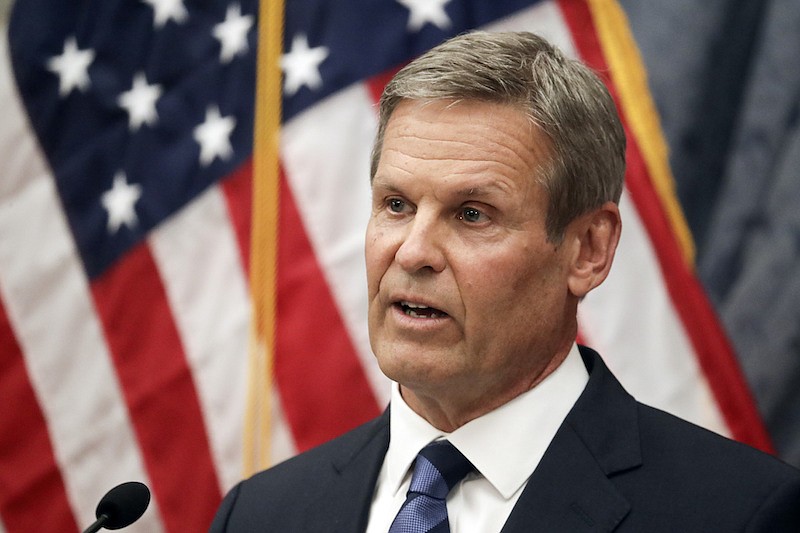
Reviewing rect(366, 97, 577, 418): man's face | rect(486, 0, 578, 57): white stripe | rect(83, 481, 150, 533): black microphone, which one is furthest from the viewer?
rect(486, 0, 578, 57): white stripe

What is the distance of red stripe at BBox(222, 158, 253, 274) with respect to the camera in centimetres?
332

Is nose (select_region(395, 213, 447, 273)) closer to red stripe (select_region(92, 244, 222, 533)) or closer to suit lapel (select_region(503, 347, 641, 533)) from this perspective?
suit lapel (select_region(503, 347, 641, 533))

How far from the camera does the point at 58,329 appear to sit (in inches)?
137

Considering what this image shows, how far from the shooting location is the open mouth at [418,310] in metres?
1.69

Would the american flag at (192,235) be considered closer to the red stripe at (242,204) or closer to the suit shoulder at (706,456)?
the red stripe at (242,204)

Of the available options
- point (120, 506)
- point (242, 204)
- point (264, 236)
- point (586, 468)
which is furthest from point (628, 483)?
point (242, 204)

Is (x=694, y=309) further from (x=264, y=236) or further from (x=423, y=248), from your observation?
(x=423, y=248)

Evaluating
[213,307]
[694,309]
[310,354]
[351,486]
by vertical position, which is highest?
[213,307]

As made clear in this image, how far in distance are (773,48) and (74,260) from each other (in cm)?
228

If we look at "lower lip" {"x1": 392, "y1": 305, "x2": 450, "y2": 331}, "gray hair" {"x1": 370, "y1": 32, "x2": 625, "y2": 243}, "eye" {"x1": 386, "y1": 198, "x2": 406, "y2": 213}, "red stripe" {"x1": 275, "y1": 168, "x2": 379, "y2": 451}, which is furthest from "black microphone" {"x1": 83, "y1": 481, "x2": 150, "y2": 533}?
"red stripe" {"x1": 275, "y1": 168, "x2": 379, "y2": 451}

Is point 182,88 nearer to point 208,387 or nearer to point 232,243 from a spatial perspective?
point 232,243

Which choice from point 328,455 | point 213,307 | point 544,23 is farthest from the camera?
point 213,307

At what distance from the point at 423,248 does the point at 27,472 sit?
2.32 m

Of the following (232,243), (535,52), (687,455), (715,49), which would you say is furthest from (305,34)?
(687,455)
